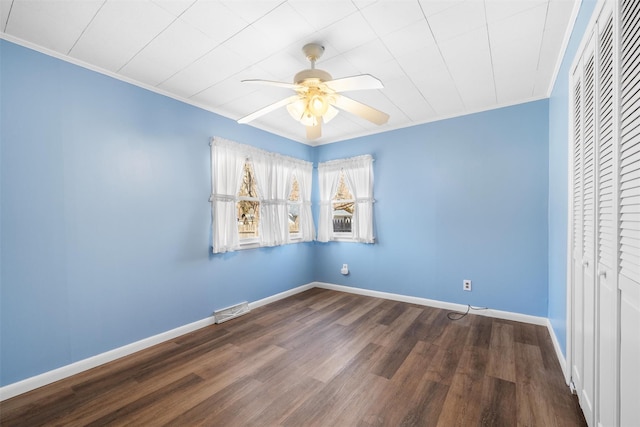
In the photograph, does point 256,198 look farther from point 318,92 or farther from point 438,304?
point 438,304

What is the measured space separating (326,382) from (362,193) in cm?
277

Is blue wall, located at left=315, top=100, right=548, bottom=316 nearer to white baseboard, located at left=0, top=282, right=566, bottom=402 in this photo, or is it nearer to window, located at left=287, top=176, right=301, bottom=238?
white baseboard, located at left=0, top=282, right=566, bottom=402

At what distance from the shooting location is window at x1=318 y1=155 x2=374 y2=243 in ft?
13.5

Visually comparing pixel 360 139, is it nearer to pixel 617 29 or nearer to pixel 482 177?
pixel 482 177

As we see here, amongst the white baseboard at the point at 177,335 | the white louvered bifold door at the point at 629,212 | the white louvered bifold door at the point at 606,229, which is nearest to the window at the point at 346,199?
the white baseboard at the point at 177,335

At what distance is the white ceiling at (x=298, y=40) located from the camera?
168 cm

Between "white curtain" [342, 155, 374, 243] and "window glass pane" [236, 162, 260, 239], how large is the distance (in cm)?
155

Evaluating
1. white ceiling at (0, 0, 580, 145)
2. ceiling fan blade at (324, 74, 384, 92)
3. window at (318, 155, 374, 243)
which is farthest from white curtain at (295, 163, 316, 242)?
ceiling fan blade at (324, 74, 384, 92)

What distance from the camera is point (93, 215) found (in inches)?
90.0

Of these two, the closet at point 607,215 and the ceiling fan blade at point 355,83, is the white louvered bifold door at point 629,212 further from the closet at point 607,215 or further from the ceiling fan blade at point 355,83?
the ceiling fan blade at point 355,83

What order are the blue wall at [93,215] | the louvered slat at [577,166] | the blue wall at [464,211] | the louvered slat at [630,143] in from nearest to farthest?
1. the louvered slat at [630,143]
2. the louvered slat at [577,166]
3. the blue wall at [93,215]
4. the blue wall at [464,211]

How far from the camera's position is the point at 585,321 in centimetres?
155

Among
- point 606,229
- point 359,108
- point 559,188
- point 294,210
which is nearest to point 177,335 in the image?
point 294,210

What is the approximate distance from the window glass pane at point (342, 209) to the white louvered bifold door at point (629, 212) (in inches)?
133
